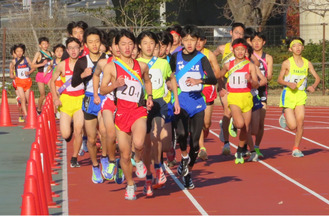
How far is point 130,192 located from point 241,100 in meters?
3.76

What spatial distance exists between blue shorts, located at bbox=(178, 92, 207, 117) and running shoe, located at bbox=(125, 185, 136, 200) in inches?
62.0

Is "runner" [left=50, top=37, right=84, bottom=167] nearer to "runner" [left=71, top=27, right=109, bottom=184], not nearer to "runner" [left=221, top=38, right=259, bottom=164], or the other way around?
"runner" [left=71, top=27, right=109, bottom=184]

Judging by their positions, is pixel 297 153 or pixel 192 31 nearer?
pixel 192 31

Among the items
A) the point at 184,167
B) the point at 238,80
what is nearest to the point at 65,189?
the point at 184,167

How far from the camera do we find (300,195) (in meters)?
11.6

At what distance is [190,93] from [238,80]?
6.98 ft

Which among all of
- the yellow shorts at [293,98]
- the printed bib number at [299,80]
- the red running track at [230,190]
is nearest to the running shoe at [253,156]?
the red running track at [230,190]

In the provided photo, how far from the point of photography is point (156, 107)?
463 inches

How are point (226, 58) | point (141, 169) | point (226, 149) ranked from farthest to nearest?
point (226, 149) < point (226, 58) < point (141, 169)

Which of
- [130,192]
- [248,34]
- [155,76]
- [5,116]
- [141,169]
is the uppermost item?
[248,34]

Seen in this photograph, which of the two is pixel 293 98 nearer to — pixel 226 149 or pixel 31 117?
pixel 226 149

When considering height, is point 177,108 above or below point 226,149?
above

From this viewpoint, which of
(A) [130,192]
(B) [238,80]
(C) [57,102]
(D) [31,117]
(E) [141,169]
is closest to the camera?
(E) [141,169]

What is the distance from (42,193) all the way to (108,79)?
2188mm
